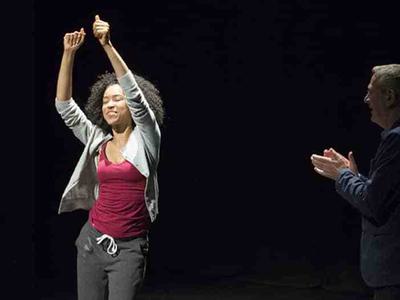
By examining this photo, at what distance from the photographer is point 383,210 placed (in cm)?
206

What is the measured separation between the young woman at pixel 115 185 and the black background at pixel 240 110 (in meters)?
1.98

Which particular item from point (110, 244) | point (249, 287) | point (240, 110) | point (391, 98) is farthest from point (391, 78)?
point (249, 287)

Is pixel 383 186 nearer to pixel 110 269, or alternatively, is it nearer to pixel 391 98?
pixel 391 98

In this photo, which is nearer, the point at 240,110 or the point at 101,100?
the point at 101,100

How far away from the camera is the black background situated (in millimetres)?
4652

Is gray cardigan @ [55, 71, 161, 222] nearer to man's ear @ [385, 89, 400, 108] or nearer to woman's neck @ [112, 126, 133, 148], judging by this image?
woman's neck @ [112, 126, 133, 148]

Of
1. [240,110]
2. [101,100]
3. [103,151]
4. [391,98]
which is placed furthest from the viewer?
[240,110]

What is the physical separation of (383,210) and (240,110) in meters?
2.71

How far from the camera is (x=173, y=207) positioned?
15.9ft

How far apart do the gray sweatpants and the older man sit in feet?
2.33

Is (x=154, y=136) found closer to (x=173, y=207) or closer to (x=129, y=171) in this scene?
(x=129, y=171)

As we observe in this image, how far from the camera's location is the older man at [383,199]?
6.70 ft

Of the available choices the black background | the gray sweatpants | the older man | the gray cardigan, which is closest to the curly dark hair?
the gray cardigan

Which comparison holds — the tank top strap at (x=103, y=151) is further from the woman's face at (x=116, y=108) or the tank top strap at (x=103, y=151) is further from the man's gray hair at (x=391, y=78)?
the man's gray hair at (x=391, y=78)
